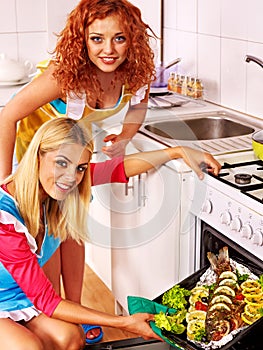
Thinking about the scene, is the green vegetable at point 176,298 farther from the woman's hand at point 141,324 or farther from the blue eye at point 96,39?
the blue eye at point 96,39

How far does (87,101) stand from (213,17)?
0.86 m

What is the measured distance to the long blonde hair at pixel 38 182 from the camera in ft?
6.25

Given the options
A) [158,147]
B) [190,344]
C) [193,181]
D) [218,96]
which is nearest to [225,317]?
[190,344]

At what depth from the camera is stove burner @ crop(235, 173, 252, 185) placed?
1956mm

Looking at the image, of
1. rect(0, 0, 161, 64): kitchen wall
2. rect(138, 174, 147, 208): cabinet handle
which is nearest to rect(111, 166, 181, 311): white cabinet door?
rect(138, 174, 147, 208): cabinet handle

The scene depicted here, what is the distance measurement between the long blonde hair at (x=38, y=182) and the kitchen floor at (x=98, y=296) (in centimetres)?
87

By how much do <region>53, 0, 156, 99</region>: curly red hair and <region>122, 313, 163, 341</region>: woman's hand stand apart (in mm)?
781

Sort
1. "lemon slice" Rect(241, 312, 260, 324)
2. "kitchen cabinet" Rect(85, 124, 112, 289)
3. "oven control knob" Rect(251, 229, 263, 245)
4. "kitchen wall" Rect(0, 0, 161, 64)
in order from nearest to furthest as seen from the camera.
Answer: "lemon slice" Rect(241, 312, 260, 324)
"oven control knob" Rect(251, 229, 263, 245)
"kitchen cabinet" Rect(85, 124, 112, 289)
"kitchen wall" Rect(0, 0, 161, 64)

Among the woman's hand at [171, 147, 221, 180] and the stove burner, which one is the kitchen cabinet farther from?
the stove burner

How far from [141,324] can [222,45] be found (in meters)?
1.46

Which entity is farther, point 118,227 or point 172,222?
point 118,227

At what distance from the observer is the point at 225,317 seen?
162 centimetres

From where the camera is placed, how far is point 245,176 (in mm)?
1972

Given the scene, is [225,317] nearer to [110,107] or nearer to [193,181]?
[193,181]
